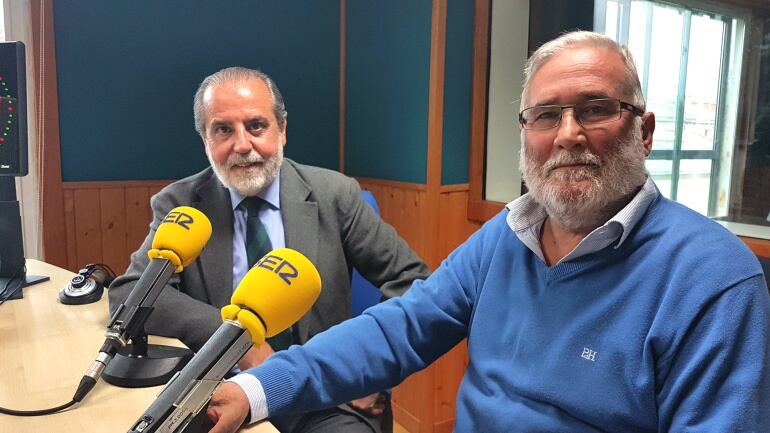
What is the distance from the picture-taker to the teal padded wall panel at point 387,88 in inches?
105

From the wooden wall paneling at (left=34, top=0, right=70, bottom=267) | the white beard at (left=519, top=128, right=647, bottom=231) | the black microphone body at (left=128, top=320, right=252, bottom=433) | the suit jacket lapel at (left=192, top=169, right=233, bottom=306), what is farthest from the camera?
the wooden wall paneling at (left=34, top=0, right=70, bottom=267)

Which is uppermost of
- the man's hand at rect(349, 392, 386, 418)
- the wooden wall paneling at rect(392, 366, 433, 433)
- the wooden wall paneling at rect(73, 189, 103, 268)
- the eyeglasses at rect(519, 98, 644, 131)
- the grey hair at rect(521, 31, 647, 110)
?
the grey hair at rect(521, 31, 647, 110)

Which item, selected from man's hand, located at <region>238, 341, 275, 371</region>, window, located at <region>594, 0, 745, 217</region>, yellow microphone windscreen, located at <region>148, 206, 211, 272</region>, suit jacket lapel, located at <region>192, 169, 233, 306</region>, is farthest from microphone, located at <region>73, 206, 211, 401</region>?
window, located at <region>594, 0, 745, 217</region>

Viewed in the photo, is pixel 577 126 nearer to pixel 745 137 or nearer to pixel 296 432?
pixel 296 432

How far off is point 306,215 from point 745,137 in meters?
1.40

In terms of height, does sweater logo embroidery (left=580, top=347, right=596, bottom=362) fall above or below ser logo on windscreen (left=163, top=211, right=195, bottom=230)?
below

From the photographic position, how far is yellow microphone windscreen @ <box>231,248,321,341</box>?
75cm

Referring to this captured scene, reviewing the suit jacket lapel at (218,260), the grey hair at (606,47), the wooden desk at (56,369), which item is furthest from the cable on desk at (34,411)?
the grey hair at (606,47)

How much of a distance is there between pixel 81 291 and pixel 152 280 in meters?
0.79

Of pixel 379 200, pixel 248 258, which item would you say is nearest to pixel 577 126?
pixel 248 258

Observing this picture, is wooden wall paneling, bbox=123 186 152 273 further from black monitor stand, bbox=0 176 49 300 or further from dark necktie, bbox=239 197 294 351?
dark necktie, bbox=239 197 294 351

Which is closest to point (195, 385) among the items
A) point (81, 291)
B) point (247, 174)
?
point (247, 174)

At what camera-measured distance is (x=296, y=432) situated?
1.35 metres

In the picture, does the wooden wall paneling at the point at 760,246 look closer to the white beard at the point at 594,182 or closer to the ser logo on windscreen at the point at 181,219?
A: the white beard at the point at 594,182
